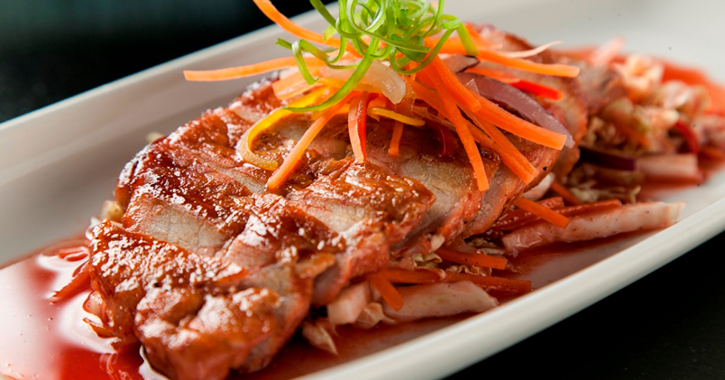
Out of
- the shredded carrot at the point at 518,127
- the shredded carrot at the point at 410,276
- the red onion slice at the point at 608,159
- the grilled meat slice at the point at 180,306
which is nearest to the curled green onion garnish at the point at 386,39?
the shredded carrot at the point at 518,127

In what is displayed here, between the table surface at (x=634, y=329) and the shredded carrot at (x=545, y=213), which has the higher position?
the shredded carrot at (x=545, y=213)

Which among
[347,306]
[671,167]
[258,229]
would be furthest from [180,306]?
[671,167]

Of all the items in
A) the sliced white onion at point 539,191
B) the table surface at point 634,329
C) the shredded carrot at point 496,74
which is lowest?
the table surface at point 634,329

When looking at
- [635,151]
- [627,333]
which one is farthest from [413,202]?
[635,151]

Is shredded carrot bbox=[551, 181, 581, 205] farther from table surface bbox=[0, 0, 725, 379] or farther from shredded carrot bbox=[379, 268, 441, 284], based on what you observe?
shredded carrot bbox=[379, 268, 441, 284]

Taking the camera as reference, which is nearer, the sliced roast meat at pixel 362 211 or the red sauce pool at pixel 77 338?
the sliced roast meat at pixel 362 211

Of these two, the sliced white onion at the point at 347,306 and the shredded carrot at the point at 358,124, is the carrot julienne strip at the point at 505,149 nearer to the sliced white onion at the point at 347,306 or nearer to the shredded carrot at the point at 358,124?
the shredded carrot at the point at 358,124
